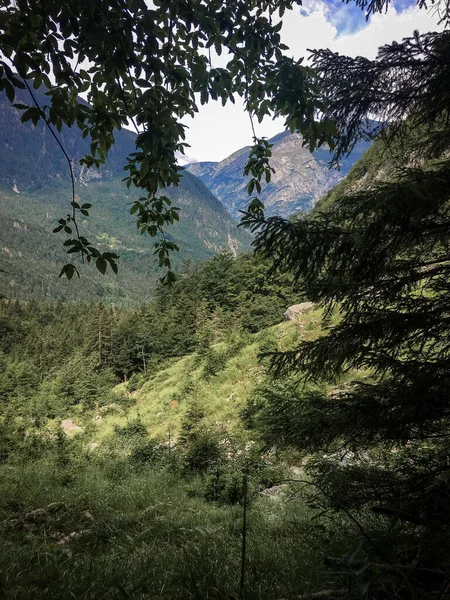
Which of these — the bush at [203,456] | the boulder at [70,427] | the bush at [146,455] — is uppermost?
the boulder at [70,427]

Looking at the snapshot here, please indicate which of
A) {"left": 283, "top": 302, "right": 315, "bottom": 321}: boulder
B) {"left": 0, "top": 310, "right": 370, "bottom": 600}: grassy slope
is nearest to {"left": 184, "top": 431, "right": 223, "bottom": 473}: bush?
{"left": 0, "top": 310, "right": 370, "bottom": 600}: grassy slope

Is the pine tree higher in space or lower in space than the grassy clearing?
higher

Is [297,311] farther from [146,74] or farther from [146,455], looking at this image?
[146,74]

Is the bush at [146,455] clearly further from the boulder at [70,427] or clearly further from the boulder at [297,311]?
the boulder at [70,427]

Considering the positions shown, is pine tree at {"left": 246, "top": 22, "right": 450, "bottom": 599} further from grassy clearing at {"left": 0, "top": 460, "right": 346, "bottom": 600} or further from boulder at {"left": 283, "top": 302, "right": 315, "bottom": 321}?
boulder at {"left": 283, "top": 302, "right": 315, "bottom": 321}

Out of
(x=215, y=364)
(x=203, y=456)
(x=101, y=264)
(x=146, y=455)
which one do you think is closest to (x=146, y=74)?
(x=101, y=264)

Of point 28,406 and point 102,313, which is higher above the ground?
point 102,313

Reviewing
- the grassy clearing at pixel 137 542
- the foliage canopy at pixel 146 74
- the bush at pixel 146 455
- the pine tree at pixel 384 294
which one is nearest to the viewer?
the foliage canopy at pixel 146 74

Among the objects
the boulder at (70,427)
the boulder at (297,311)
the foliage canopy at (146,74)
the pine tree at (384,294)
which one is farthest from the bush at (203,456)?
the boulder at (70,427)

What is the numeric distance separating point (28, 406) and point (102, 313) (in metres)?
19.3

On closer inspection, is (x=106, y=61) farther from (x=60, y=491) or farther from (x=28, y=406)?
(x=28, y=406)

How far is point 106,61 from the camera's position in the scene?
139 cm

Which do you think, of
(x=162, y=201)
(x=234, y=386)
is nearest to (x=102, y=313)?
(x=234, y=386)

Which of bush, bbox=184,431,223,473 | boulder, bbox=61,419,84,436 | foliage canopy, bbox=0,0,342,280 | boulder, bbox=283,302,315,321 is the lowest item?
bush, bbox=184,431,223,473
